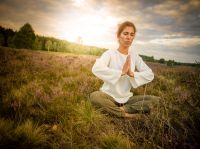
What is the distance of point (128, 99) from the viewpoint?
4250 mm

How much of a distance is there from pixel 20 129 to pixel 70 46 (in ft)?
271

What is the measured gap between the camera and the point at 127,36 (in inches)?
153

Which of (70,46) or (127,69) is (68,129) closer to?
(127,69)

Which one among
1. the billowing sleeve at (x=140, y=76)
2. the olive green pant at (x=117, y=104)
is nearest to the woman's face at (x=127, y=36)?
the billowing sleeve at (x=140, y=76)

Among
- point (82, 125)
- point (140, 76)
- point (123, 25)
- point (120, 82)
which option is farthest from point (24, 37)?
point (82, 125)

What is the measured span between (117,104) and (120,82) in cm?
51

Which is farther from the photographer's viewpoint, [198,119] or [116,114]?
[116,114]

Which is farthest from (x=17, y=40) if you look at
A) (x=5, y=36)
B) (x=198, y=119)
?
(x=198, y=119)

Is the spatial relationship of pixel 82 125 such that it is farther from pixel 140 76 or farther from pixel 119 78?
pixel 140 76

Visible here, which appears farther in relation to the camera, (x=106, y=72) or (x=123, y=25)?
(x=123, y=25)

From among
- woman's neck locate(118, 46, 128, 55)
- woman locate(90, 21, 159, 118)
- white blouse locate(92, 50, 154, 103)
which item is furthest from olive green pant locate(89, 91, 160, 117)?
woman's neck locate(118, 46, 128, 55)

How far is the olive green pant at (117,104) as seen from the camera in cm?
370

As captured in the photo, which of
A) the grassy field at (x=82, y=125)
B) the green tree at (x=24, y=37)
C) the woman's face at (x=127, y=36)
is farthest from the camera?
the green tree at (x=24, y=37)

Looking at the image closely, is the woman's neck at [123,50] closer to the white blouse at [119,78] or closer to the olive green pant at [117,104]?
the white blouse at [119,78]
